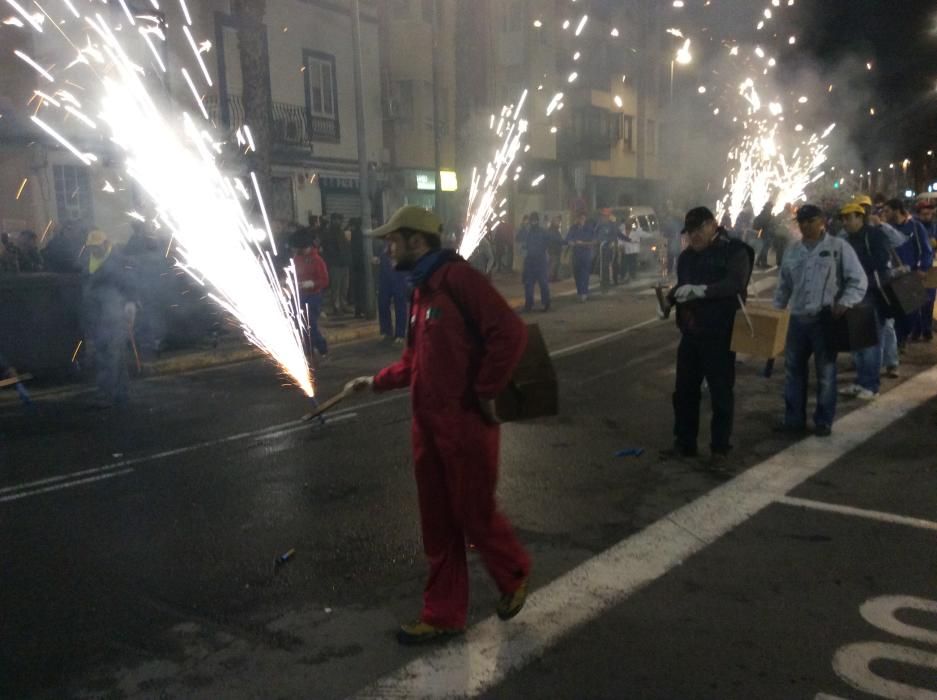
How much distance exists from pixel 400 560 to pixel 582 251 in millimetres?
13995

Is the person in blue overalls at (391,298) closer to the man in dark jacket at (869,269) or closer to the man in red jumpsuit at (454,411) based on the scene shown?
the man in dark jacket at (869,269)

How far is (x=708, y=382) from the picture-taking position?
244 inches

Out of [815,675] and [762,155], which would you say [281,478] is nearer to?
[815,675]

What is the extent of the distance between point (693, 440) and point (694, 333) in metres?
0.85

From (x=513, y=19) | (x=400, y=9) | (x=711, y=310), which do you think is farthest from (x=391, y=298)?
(x=513, y=19)

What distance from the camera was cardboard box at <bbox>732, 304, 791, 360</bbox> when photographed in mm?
6250

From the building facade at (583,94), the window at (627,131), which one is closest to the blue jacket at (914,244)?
the building facade at (583,94)

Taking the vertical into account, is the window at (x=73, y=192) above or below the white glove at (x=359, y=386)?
above

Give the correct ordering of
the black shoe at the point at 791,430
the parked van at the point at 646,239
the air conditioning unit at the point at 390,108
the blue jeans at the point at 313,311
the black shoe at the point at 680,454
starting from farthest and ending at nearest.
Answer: the air conditioning unit at the point at 390,108
the parked van at the point at 646,239
the blue jeans at the point at 313,311
the black shoe at the point at 791,430
the black shoe at the point at 680,454

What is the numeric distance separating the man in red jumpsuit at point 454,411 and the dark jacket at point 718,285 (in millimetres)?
2757

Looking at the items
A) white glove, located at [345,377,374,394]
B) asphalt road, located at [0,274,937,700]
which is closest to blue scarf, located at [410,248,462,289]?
white glove, located at [345,377,374,394]

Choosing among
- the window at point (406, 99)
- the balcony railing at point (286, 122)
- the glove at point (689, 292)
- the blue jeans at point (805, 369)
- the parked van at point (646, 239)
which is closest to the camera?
the glove at point (689, 292)

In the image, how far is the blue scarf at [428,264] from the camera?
366 centimetres

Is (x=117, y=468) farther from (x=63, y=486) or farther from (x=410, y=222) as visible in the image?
(x=410, y=222)
